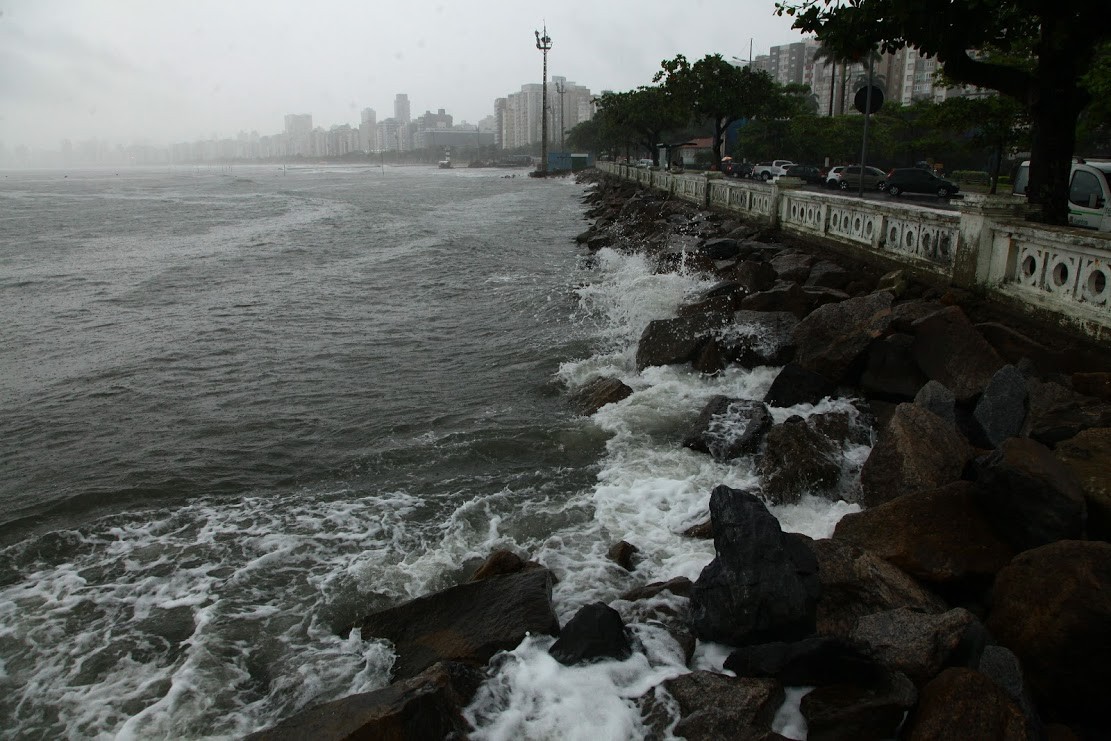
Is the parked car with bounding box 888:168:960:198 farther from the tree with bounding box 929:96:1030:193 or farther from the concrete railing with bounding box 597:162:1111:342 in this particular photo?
the concrete railing with bounding box 597:162:1111:342

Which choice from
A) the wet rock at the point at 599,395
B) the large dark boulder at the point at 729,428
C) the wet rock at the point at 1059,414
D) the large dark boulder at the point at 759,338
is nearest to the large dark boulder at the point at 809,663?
the wet rock at the point at 1059,414

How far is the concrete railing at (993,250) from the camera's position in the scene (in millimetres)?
7273

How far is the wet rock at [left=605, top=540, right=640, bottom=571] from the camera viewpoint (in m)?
5.96

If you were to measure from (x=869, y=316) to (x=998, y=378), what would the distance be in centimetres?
246

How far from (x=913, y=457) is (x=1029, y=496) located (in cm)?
103

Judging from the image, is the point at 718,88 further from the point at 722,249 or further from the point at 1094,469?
the point at 1094,469

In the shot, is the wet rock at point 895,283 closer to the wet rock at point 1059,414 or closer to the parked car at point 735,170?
the wet rock at point 1059,414

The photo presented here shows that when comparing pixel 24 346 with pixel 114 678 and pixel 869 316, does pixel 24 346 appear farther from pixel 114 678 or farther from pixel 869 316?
pixel 869 316

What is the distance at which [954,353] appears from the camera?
25.7 ft

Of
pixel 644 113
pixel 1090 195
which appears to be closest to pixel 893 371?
pixel 1090 195

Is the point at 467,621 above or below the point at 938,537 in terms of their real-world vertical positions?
below

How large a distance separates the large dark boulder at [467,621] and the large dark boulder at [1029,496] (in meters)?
3.01

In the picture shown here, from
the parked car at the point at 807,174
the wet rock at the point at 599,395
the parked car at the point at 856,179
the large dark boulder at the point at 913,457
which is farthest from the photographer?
the parked car at the point at 807,174

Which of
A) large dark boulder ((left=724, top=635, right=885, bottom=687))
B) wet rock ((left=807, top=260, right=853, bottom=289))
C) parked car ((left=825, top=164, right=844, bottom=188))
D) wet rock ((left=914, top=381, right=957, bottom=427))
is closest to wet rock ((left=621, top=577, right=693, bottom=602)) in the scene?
large dark boulder ((left=724, top=635, right=885, bottom=687))
